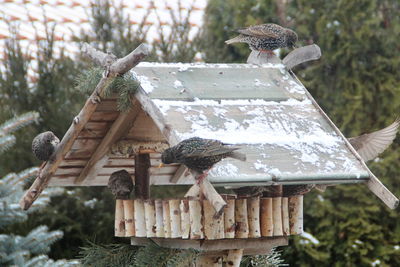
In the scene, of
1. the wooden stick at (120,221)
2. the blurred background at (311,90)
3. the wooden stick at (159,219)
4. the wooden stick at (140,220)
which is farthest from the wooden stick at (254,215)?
the blurred background at (311,90)

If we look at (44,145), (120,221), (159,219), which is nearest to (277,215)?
(159,219)

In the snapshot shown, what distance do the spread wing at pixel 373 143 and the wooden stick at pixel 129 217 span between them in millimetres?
1052

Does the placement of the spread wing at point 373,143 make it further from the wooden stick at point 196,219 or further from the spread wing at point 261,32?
the wooden stick at point 196,219

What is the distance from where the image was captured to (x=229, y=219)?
312 centimetres

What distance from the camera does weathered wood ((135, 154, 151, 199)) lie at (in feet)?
12.0

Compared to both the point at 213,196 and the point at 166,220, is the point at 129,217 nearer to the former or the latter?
the point at 166,220

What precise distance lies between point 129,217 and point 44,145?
50 cm

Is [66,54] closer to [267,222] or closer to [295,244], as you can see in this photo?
[295,244]

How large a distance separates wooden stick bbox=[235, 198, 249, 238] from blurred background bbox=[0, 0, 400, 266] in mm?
3495

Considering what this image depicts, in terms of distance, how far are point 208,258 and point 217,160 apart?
68 cm

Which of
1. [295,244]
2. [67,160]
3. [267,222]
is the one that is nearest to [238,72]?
[267,222]

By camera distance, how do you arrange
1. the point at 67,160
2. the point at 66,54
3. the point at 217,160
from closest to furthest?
the point at 217,160
the point at 67,160
the point at 66,54

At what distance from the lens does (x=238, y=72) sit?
3494mm

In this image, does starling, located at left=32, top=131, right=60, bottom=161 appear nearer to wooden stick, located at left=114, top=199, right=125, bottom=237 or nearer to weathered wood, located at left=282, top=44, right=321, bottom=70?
wooden stick, located at left=114, top=199, right=125, bottom=237
